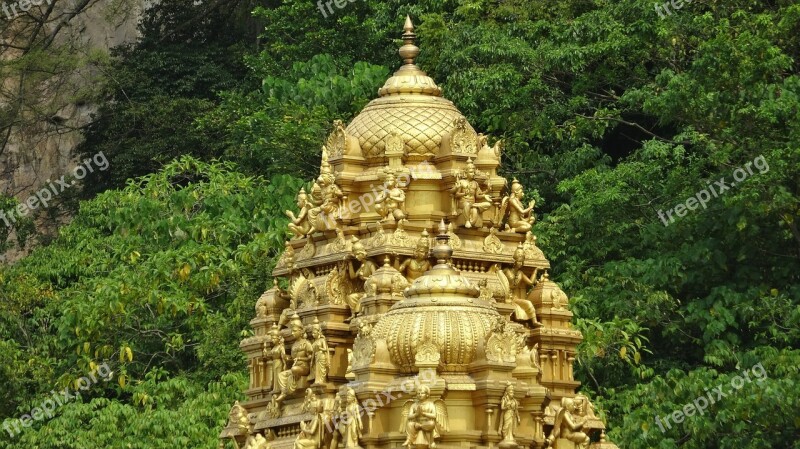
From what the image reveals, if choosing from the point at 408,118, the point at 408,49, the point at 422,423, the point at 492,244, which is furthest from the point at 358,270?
the point at 422,423

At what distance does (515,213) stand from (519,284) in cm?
99

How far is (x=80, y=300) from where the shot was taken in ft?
152

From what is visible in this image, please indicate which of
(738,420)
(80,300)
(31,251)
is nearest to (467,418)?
(738,420)

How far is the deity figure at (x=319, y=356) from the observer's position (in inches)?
1288

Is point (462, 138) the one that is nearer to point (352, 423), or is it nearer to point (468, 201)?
point (468, 201)

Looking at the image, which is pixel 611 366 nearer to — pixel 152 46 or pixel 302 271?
pixel 302 271

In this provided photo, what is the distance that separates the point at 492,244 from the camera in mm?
33594

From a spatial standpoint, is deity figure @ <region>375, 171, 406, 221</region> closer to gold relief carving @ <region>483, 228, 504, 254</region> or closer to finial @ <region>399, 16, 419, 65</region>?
gold relief carving @ <region>483, 228, 504, 254</region>

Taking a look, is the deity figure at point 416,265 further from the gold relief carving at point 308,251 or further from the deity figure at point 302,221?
the deity figure at point 302,221

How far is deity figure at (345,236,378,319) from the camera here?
33031 millimetres

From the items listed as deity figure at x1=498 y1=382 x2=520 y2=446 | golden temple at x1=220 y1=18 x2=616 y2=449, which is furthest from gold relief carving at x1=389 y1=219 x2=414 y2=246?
deity figure at x1=498 y1=382 x2=520 y2=446

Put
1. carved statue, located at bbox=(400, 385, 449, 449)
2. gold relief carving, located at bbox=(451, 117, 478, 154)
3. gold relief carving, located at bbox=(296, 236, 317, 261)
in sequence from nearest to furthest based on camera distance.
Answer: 1. carved statue, located at bbox=(400, 385, 449, 449)
2. gold relief carving, located at bbox=(451, 117, 478, 154)
3. gold relief carving, located at bbox=(296, 236, 317, 261)

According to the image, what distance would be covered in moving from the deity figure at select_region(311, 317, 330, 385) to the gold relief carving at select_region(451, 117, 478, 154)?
305 centimetres

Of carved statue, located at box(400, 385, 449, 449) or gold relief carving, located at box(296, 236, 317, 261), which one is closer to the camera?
carved statue, located at box(400, 385, 449, 449)
